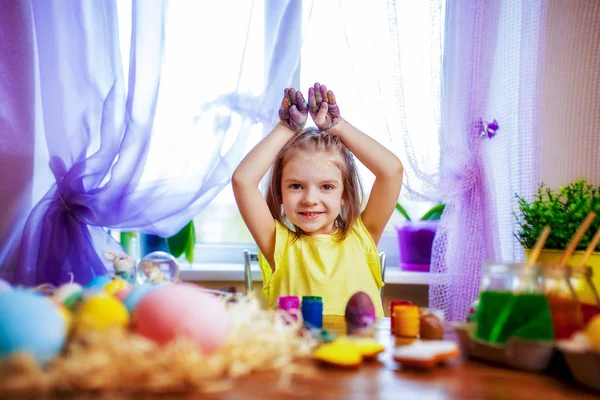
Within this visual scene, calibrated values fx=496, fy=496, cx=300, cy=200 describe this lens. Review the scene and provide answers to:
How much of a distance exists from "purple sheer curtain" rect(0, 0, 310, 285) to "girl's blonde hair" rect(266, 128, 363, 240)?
0.22 metres

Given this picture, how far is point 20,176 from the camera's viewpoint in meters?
1.56

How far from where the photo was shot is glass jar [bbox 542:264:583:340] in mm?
636

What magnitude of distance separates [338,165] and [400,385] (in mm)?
896

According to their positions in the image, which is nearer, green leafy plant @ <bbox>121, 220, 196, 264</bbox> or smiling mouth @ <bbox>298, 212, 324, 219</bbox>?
smiling mouth @ <bbox>298, 212, 324, 219</bbox>

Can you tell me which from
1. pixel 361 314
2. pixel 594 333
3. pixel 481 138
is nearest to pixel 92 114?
pixel 361 314

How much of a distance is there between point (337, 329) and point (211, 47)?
3.88 feet

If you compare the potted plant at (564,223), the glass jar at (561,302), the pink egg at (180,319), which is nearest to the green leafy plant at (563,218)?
the potted plant at (564,223)

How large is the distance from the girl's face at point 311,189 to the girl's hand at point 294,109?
0.09 m

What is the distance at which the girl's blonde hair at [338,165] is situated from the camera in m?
1.42

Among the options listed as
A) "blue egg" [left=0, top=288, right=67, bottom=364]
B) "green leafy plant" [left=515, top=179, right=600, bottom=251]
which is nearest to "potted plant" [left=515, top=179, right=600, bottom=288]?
"green leafy plant" [left=515, top=179, right=600, bottom=251]

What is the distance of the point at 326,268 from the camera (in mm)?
1394

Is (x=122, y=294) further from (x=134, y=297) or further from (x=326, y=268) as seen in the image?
(x=326, y=268)

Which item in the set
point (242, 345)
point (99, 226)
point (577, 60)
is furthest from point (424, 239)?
point (242, 345)

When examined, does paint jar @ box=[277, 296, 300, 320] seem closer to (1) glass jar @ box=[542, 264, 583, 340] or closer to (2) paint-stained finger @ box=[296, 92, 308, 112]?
(1) glass jar @ box=[542, 264, 583, 340]
